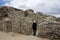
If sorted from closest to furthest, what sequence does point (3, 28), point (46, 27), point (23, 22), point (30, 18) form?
1. point (46, 27)
2. point (3, 28)
3. point (23, 22)
4. point (30, 18)

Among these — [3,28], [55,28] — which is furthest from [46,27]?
[3,28]

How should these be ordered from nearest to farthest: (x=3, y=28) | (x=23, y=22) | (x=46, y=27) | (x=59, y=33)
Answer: (x=59, y=33)
(x=46, y=27)
(x=3, y=28)
(x=23, y=22)

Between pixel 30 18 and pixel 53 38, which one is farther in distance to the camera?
pixel 30 18

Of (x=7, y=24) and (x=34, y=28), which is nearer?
(x=7, y=24)

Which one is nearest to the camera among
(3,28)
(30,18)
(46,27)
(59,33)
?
(59,33)

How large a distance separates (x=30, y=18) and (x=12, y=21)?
215 centimetres

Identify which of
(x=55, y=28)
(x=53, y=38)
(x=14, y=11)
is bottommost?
(x=53, y=38)

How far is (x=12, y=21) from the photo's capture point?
13.9 meters

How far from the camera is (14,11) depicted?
14445 mm

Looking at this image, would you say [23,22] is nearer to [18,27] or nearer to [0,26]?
[18,27]

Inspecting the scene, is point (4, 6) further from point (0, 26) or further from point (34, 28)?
point (34, 28)

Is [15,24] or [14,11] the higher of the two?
[14,11]

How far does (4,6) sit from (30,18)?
2819 mm

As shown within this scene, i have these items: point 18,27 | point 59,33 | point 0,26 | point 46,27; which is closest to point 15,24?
point 18,27
